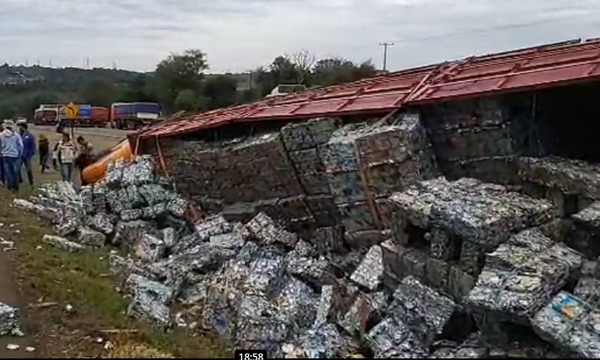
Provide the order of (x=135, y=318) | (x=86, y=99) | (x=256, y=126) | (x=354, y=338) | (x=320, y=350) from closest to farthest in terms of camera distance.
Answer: (x=320, y=350)
(x=354, y=338)
(x=135, y=318)
(x=256, y=126)
(x=86, y=99)

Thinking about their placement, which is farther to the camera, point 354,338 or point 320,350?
point 354,338

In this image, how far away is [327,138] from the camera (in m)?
8.66

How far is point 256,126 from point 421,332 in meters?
5.59

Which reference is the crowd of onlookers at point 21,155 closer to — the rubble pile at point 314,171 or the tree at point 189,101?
the rubble pile at point 314,171

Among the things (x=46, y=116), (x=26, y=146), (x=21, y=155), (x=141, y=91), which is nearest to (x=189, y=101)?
(x=141, y=91)

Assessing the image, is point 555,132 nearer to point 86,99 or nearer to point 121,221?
point 121,221

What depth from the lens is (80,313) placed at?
619 cm

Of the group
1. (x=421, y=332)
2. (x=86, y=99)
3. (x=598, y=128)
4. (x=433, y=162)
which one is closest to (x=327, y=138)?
(x=433, y=162)

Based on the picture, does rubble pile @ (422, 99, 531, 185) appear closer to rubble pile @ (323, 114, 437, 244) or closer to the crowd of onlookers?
rubble pile @ (323, 114, 437, 244)

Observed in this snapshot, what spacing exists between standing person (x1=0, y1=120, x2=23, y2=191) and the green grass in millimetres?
4038

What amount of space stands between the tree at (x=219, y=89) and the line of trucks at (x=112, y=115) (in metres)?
3.49

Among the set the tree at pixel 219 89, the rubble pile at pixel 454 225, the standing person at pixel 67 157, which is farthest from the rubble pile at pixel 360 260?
the tree at pixel 219 89

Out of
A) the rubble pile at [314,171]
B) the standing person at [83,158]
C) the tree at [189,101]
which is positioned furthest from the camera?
the tree at [189,101]

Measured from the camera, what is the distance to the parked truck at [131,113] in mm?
50219
